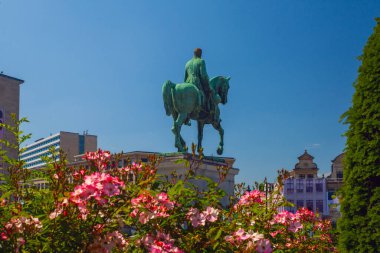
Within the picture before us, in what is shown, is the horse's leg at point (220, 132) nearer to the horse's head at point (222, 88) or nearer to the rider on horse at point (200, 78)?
the rider on horse at point (200, 78)

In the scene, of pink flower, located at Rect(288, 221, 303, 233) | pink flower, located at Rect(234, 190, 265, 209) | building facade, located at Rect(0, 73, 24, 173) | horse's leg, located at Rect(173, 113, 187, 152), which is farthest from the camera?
building facade, located at Rect(0, 73, 24, 173)

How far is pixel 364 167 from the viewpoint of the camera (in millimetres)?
8633

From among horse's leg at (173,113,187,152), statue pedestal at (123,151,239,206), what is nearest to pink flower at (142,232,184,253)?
statue pedestal at (123,151,239,206)

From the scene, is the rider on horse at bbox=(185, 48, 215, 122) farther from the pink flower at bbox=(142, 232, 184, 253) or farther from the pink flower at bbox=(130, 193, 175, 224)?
the pink flower at bbox=(142, 232, 184, 253)

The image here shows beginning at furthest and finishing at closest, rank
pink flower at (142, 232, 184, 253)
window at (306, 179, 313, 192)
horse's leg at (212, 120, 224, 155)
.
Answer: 1. window at (306, 179, 313, 192)
2. horse's leg at (212, 120, 224, 155)
3. pink flower at (142, 232, 184, 253)

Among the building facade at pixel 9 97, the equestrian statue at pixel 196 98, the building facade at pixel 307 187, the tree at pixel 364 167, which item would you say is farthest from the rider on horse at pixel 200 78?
the building facade at pixel 307 187

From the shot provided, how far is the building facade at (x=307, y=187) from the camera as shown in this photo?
74.4 meters

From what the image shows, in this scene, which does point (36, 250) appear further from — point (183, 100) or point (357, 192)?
point (183, 100)

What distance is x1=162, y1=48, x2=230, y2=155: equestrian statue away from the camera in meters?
22.3

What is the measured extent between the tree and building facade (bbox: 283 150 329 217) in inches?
2595

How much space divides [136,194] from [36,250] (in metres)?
1.06

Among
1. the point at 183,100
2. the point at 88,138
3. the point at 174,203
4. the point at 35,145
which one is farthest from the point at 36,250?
the point at 35,145

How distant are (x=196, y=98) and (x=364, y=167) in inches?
557

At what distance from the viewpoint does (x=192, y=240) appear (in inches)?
191
